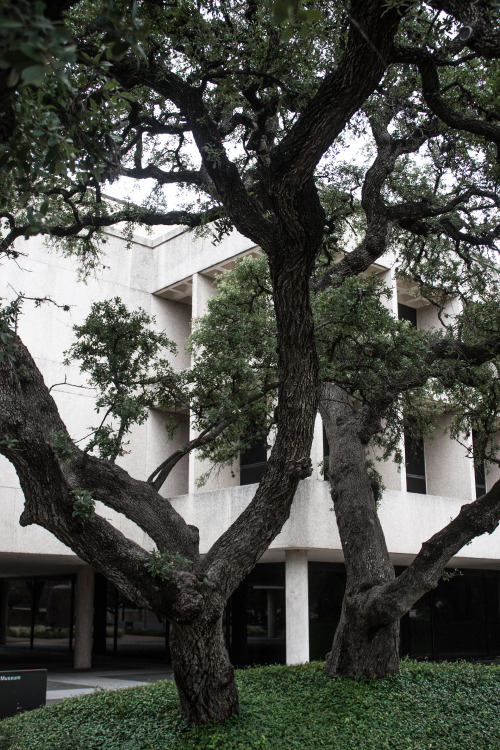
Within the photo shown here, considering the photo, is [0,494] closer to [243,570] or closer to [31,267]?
[31,267]

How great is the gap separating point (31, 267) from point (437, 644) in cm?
1729

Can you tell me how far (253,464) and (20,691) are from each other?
11118 millimetres

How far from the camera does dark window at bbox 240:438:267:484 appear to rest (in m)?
20.4

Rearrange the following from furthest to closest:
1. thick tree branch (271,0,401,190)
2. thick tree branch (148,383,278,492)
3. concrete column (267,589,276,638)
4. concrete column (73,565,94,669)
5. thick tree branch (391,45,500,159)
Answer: concrete column (73,565,94,669)
concrete column (267,589,276,638)
thick tree branch (148,383,278,492)
thick tree branch (391,45,500,159)
thick tree branch (271,0,401,190)

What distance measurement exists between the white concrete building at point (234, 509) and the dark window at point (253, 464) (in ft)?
0.20

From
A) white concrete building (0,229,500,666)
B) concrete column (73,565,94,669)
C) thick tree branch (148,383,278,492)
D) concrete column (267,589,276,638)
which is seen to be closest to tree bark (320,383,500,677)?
thick tree branch (148,383,278,492)

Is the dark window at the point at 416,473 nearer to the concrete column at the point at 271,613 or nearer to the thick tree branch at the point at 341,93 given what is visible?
the concrete column at the point at 271,613

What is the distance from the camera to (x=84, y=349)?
34.7 ft

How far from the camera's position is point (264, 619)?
67.5ft

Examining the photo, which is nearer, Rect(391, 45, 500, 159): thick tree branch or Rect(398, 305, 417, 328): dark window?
Rect(391, 45, 500, 159): thick tree branch

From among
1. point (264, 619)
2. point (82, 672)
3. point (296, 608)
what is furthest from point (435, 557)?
point (82, 672)

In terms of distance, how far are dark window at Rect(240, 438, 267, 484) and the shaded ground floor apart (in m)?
2.65

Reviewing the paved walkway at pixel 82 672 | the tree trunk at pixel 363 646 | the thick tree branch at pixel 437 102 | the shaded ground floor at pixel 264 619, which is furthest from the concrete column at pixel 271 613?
the thick tree branch at pixel 437 102

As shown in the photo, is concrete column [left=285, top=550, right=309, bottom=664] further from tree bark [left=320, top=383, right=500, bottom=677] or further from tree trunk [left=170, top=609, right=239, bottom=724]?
tree trunk [left=170, top=609, right=239, bottom=724]
